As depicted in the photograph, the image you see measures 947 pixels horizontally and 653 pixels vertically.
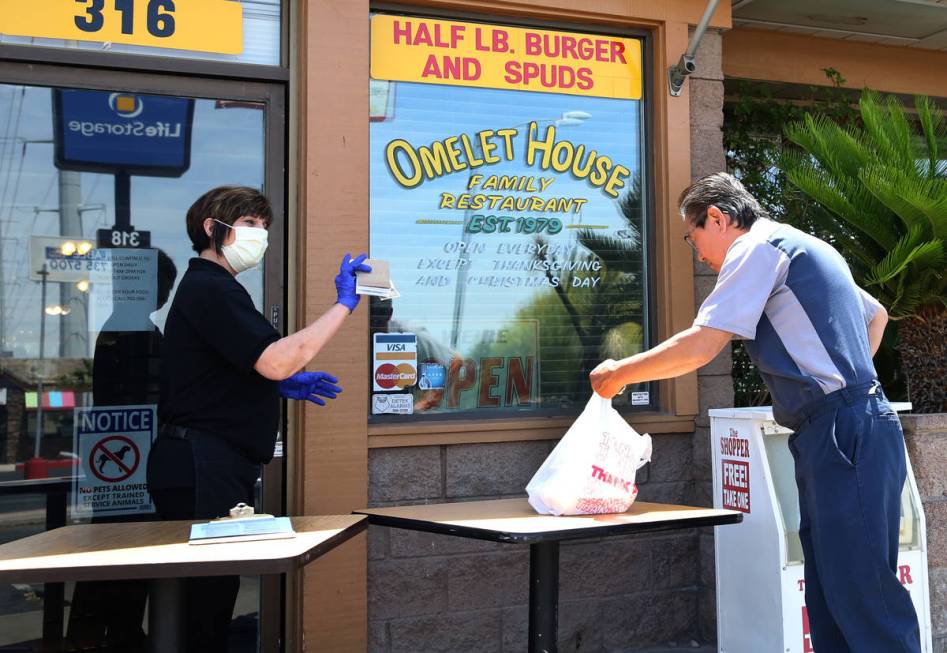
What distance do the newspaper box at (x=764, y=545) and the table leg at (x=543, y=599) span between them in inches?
49.5

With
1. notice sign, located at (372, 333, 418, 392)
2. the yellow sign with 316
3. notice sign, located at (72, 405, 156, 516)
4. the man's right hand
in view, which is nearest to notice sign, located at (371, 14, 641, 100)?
the yellow sign with 316

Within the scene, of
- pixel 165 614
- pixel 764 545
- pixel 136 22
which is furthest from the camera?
pixel 136 22

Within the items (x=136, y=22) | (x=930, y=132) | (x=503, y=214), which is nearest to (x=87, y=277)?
(x=136, y=22)

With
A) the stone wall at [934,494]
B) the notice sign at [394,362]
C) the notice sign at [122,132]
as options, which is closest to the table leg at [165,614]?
the notice sign at [394,362]

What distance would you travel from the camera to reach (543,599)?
286cm

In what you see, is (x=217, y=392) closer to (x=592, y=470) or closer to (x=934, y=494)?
(x=592, y=470)

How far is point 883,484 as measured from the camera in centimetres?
274

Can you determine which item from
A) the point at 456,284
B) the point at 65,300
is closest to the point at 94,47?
the point at 65,300

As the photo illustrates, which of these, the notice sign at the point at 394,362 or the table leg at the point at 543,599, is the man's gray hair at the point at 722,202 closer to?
the table leg at the point at 543,599

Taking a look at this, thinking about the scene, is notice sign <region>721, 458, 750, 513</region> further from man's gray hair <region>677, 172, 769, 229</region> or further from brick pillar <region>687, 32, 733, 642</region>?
A: man's gray hair <region>677, 172, 769, 229</region>

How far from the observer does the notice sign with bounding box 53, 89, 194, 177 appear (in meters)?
4.07

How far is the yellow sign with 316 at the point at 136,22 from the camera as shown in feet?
12.9

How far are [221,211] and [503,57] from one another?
198cm

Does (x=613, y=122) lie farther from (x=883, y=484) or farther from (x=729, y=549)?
(x=883, y=484)
